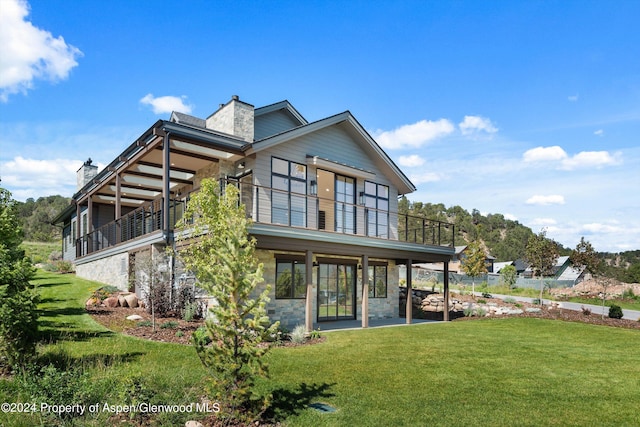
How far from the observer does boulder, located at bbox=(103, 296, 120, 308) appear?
13.3 metres

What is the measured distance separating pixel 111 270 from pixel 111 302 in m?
4.68

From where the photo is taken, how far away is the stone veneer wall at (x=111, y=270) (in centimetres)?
1601

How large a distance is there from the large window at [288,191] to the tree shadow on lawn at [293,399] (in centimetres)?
775

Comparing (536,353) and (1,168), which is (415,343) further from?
(1,168)

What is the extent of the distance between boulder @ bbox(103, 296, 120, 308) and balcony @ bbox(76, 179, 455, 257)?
2.25m

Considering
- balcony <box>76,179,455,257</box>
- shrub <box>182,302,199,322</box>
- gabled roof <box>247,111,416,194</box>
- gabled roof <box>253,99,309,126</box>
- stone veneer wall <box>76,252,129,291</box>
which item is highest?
gabled roof <box>253,99,309,126</box>

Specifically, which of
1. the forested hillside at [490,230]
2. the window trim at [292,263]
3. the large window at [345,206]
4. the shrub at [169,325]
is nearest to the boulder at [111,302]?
the shrub at [169,325]

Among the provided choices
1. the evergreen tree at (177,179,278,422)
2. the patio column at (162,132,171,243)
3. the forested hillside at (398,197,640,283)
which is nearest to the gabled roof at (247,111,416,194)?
the patio column at (162,132,171,243)

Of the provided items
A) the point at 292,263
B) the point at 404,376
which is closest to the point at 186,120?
the point at 292,263

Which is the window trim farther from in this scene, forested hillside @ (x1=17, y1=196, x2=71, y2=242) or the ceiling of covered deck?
forested hillside @ (x1=17, y1=196, x2=71, y2=242)

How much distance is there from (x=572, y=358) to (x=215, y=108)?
14.8m

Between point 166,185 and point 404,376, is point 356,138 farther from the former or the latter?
point 404,376

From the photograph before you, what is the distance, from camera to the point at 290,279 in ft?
46.6

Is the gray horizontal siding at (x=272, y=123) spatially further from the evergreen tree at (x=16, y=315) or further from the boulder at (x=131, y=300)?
the evergreen tree at (x=16, y=315)
